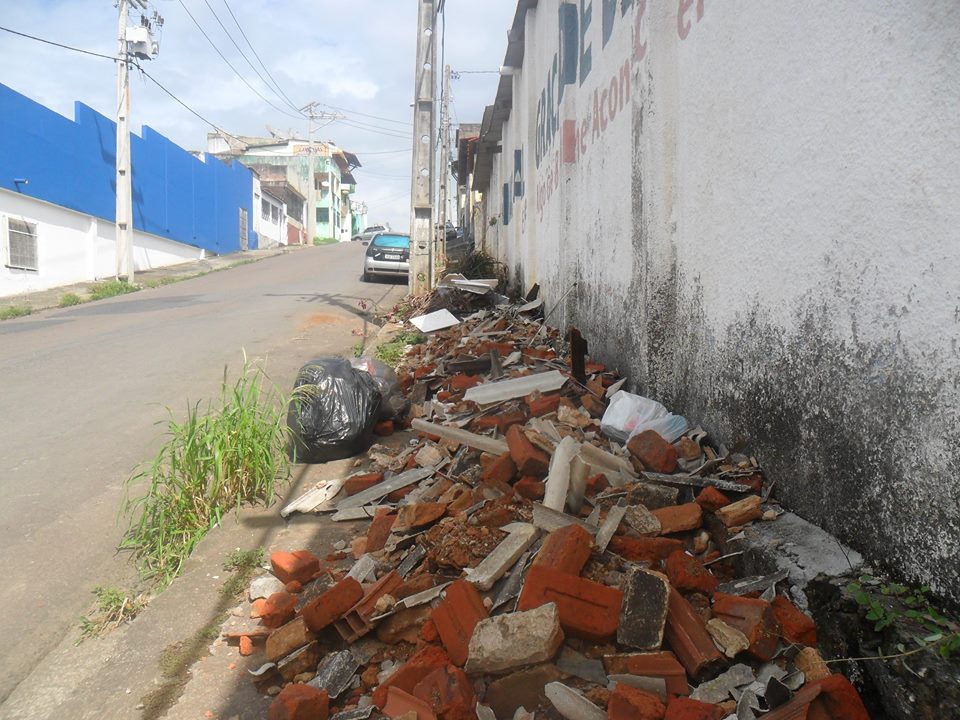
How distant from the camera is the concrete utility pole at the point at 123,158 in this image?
64.9 feet

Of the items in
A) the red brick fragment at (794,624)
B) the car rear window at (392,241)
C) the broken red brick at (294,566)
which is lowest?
the broken red brick at (294,566)

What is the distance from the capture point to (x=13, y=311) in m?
14.2

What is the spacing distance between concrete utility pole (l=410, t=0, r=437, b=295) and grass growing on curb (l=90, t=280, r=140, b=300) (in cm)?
892

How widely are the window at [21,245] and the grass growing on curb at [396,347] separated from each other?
1279 cm

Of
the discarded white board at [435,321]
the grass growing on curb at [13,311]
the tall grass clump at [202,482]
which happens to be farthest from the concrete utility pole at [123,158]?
the tall grass clump at [202,482]

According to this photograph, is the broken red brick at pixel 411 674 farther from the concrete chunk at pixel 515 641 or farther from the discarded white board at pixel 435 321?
→ the discarded white board at pixel 435 321

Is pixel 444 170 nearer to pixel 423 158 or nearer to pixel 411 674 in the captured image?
pixel 423 158

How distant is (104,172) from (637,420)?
22916mm

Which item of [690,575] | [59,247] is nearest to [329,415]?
[690,575]

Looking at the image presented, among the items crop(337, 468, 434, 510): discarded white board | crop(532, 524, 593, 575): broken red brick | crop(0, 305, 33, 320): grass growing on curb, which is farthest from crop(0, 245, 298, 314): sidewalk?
crop(532, 524, 593, 575): broken red brick

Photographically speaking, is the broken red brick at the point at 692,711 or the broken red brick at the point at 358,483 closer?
the broken red brick at the point at 692,711

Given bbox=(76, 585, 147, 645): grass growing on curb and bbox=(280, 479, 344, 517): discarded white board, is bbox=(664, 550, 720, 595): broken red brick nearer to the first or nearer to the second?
bbox=(280, 479, 344, 517): discarded white board

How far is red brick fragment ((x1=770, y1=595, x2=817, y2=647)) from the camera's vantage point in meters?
2.18

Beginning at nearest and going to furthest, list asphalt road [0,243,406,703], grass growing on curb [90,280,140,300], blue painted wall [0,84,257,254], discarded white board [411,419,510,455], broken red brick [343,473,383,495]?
asphalt road [0,243,406,703]
discarded white board [411,419,510,455]
broken red brick [343,473,383,495]
blue painted wall [0,84,257,254]
grass growing on curb [90,280,140,300]
